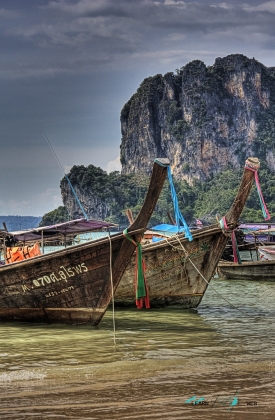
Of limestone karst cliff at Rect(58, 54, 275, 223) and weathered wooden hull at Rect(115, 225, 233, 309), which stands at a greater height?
limestone karst cliff at Rect(58, 54, 275, 223)

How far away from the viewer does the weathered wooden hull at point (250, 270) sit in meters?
16.8

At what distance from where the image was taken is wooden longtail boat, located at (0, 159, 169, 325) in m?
8.27

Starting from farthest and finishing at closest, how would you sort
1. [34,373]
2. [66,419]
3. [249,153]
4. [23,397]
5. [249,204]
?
1. [249,153]
2. [249,204]
3. [34,373]
4. [23,397]
5. [66,419]

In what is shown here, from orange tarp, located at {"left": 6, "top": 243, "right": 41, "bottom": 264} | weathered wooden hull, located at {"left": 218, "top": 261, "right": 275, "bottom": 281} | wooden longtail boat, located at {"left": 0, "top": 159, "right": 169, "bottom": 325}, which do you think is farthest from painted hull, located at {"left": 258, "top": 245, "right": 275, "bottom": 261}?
wooden longtail boat, located at {"left": 0, "top": 159, "right": 169, "bottom": 325}

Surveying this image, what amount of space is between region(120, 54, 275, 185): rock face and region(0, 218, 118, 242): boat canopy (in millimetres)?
95764

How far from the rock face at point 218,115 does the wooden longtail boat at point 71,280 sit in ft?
330

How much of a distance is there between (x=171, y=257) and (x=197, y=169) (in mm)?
101061

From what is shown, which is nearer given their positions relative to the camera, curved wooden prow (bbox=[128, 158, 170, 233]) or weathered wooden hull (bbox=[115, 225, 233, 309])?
curved wooden prow (bbox=[128, 158, 170, 233])

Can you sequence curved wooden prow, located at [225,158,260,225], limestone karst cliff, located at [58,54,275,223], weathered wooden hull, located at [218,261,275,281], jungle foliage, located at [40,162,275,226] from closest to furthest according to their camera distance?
curved wooden prow, located at [225,158,260,225], weathered wooden hull, located at [218,261,275,281], jungle foliage, located at [40,162,275,226], limestone karst cliff, located at [58,54,275,223]

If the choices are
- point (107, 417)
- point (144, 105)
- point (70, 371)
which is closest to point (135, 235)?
point (70, 371)

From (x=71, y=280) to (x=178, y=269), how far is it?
3.08 meters

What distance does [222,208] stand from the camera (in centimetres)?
9488

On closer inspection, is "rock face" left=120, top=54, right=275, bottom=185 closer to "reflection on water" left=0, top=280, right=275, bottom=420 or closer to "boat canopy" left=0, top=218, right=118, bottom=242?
"boat canopy" left=0, top=218, right=118, bottom=242

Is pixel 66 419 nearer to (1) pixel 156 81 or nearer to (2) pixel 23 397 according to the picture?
(2) pixel 23 397
